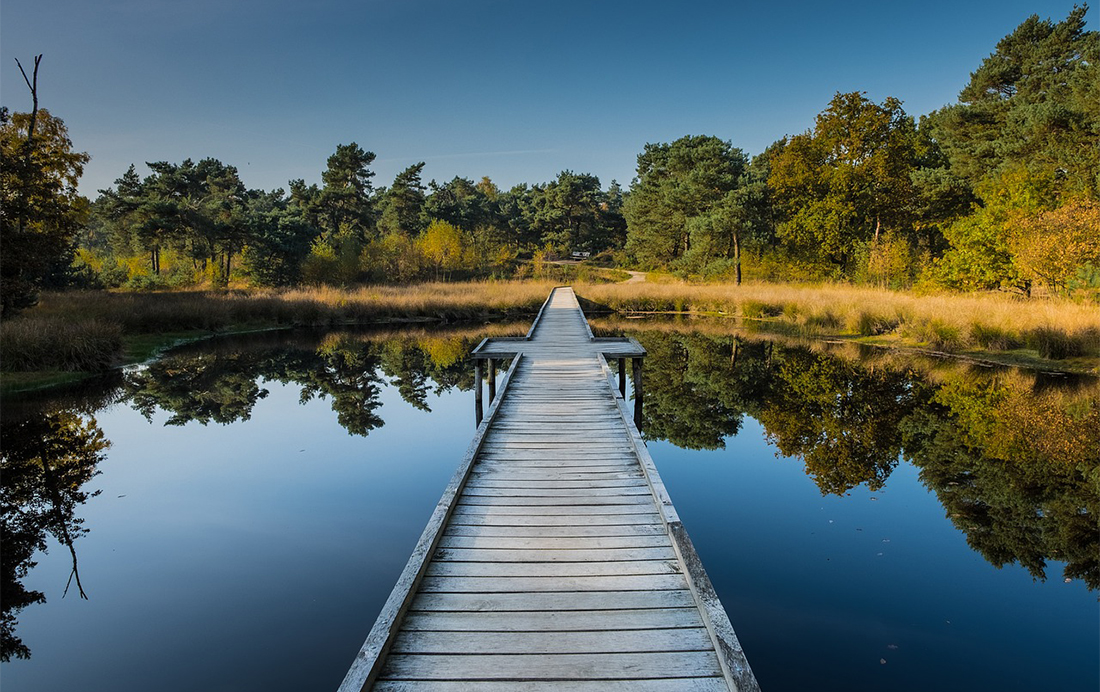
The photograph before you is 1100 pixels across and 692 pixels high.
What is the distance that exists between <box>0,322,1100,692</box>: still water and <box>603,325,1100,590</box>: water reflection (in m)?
0.05

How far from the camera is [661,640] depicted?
119 inches

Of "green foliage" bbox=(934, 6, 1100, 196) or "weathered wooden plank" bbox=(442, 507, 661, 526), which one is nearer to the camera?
"weathered wooden plank" bbox=(442, 507, 661, 526)

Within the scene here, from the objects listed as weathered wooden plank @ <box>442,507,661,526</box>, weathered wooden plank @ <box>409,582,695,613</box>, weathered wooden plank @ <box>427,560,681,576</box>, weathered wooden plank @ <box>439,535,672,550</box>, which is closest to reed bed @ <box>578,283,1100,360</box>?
weathered wooden plank @ <box>442,507,661,526</box>

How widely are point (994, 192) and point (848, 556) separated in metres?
25.6

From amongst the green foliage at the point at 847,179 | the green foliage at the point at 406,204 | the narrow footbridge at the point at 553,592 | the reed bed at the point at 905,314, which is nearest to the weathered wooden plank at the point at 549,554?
the narrow footbridge at the point at 553,592

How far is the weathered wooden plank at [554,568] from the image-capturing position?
3697 millimetres

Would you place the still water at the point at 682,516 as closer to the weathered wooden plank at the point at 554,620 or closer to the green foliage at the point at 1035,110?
the weathered wooden plank at the point at 554,620

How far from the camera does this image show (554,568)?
377cm

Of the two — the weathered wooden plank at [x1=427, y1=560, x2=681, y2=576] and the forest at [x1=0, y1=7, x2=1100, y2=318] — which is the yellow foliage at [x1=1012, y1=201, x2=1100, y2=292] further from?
the weathered wooden plank at [x1=427, y1=560, x2=681, y2=576]

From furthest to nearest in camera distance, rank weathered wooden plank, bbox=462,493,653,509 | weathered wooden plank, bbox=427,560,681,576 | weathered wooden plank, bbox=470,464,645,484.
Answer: weathered wooden plank, bbox=470,464,645,484, weathered wooden plank, bbox=462,493,653,509, weathered wooden plank, bbox=427,560,681,576

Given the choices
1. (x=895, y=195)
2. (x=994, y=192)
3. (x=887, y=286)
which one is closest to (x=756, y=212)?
(x=895, y=195)

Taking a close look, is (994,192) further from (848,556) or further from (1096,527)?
(848,556)

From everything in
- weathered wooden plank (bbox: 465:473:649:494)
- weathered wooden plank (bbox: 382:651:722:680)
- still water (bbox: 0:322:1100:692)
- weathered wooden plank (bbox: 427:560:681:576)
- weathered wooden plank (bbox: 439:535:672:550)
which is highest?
weathered wooden plank (bbox: 465:473:649:494)

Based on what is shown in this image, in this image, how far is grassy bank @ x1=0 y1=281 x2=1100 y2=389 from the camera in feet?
41.4
